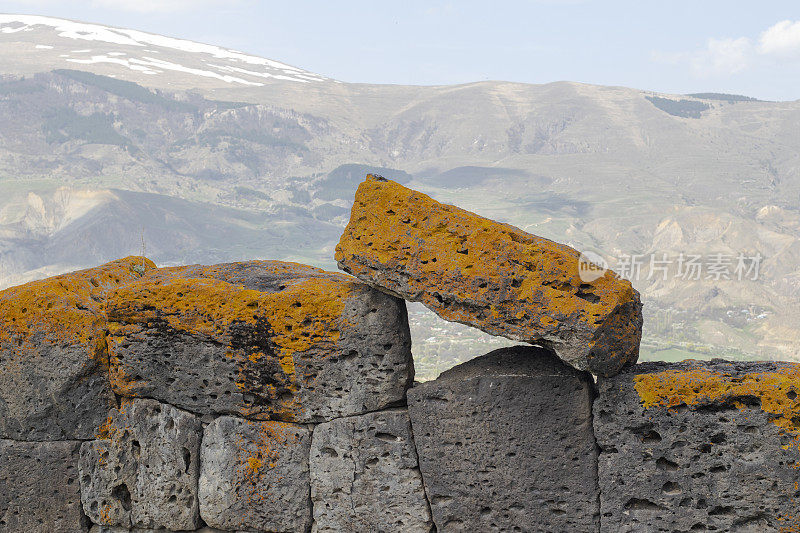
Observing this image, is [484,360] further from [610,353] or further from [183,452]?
[183,452]

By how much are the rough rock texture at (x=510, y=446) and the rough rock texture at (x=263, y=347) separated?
44 centimetres

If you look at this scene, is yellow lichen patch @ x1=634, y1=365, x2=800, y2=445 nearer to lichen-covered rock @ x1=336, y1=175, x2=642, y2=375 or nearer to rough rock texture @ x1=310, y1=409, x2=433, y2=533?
lichen-covered rock @ x1=336, y1=175, x2=642, y2=375

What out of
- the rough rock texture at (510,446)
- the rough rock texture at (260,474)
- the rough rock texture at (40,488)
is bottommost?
the rough rock texture at (40,488)

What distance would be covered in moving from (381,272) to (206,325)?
1387 millimetres

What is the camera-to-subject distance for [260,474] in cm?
509

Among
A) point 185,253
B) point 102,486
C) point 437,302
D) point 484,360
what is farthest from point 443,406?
point 185,253

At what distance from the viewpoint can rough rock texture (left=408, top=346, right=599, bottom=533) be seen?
179 inches

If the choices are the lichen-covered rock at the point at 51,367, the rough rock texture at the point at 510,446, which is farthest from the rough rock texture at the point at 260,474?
the lichen-covered rock at the point at 51,367

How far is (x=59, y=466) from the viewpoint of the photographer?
5.47m

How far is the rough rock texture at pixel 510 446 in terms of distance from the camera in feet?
14.9

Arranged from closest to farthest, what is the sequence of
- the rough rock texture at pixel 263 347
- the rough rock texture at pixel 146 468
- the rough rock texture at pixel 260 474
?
the rough rock texture at pixel 263 347 → the rough rock texture at pixel 260 474 → the rough rock texture at pixel 146 468

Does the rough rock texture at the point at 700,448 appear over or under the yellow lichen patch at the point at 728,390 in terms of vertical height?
under

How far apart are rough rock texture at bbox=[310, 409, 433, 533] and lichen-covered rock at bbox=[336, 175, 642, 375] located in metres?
1.05

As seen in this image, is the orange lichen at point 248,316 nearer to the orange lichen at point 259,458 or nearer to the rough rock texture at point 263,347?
the rough rock texture at point 263,347
